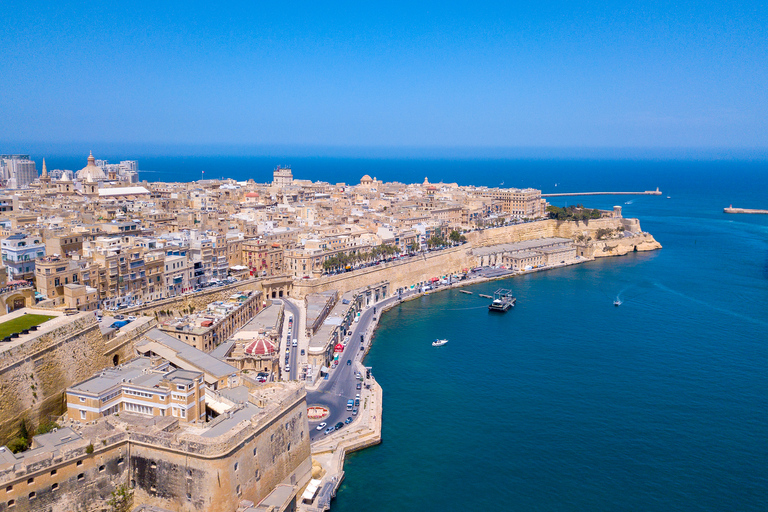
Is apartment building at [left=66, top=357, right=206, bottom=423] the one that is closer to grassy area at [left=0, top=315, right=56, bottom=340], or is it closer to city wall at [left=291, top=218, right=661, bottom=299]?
grassy area at [left=0, top=315, right=56, bottom=340]

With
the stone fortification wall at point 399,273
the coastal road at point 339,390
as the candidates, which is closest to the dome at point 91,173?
the stone fortification wall at point 399,273

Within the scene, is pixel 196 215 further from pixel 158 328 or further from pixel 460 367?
pixel 460 367

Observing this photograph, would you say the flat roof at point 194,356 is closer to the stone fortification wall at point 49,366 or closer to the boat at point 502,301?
the stone fortification wall at point 49,366

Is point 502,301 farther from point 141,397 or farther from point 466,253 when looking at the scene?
point 141,397

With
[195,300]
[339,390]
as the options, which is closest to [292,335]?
[195,300]

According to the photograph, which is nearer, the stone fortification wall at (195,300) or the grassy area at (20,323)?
the grassy area at (20,323)
